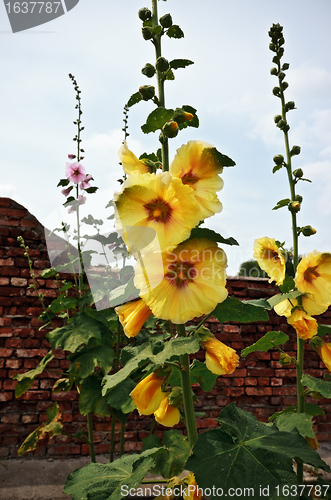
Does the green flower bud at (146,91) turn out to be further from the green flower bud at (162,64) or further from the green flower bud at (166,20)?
the green flower bud at (166,20)

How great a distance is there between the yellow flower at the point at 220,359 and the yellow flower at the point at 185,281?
0.12m

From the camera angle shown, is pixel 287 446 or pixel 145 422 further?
pixel 145 422

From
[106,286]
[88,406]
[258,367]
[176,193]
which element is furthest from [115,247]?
[258,367]

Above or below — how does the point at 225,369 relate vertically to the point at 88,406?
above

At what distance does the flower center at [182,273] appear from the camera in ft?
2.18

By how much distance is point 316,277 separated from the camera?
1.22 metres

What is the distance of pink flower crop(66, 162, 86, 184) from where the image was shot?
1865 millimetres

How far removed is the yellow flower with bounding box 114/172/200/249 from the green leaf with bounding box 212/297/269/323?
8.4 inches

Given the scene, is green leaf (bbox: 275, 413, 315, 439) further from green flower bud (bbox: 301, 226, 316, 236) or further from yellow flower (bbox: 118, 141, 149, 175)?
yellow flower (bbox: 118, 141, 149, 175)

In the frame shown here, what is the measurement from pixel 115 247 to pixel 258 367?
1.67 m

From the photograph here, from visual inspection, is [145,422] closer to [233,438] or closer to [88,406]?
[88,406]

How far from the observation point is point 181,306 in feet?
2.13

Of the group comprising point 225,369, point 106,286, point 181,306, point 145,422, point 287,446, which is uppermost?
point 106,286

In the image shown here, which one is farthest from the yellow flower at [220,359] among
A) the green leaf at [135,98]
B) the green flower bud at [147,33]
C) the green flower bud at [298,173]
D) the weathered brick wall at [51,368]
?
the weathered brick wall at [51,368]
